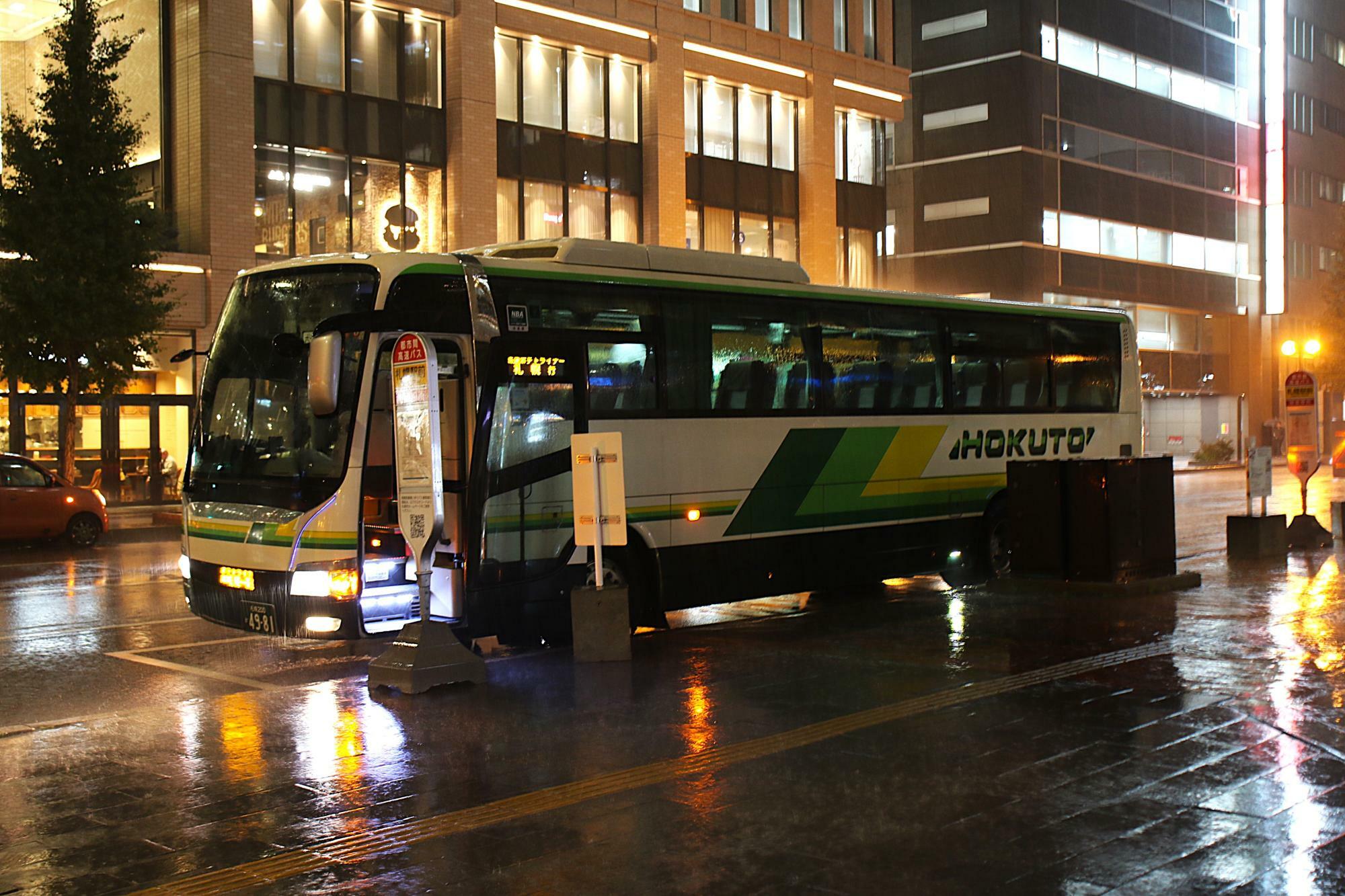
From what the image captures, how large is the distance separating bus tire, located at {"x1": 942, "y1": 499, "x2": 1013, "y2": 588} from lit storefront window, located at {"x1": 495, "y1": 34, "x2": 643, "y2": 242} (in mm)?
19880

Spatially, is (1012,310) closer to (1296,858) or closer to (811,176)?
(1296,858)

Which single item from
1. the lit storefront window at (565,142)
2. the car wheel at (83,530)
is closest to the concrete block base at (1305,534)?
the car wheel at (83,530)

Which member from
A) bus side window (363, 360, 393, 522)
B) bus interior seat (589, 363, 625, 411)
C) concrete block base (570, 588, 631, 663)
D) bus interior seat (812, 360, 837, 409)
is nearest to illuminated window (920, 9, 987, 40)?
bus interior seat (812, 360, 837, 409)

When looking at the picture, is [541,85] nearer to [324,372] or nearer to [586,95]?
[586,95]

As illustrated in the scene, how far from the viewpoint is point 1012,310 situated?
16062 millimetres

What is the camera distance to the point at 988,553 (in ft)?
52.1

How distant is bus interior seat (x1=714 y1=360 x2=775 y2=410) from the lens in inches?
506

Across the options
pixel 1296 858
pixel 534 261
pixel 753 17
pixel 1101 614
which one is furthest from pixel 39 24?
pixel 1296 858

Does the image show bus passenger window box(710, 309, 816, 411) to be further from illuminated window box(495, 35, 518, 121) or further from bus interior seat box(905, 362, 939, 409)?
illuminated window box(495, 35, 518, 121)

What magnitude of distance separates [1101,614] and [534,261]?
6.35m

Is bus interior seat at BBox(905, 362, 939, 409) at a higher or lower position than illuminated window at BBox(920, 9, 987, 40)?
lower

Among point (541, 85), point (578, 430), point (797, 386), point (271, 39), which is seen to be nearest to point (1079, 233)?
point (541, 85)

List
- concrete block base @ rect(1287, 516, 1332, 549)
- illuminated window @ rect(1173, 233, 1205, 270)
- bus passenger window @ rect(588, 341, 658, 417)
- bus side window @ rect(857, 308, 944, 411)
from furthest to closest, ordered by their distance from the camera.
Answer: illuminated window @ rect(1173, 233, 1205, 270) < concrete block base @ rect(1287, 516, 1332, 549) < bus side window @ rect(857, 308, 944, 411) < bus passenger window @ rect(588, 341, 658, 417)

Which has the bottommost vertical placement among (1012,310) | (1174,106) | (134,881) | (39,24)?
(134,881)
